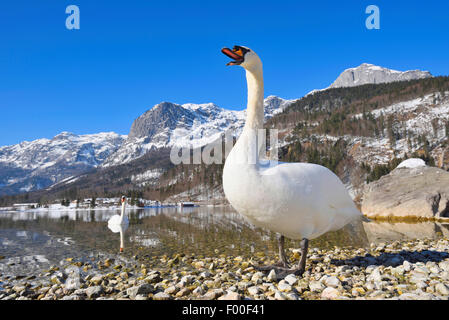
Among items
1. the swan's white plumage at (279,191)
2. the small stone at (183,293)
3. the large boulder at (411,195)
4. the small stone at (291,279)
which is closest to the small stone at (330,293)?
the small stone at (291,279)

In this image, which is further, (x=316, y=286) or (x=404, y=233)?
(x=404, y=233)

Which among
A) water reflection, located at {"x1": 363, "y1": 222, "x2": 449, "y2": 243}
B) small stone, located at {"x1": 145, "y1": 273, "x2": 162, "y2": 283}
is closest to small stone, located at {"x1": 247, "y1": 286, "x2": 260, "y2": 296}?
small stone, located at {"x1": 145, "y1": 273, "x2": 162, "y2": 283}

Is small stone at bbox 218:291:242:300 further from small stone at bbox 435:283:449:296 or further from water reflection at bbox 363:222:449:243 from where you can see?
water reflection at bbox 363:222:449:243

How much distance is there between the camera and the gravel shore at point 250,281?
4641 millimetres

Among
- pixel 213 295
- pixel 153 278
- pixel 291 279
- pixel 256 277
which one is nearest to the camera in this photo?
pixel 213 295

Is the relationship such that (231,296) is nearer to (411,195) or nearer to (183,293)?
(183,293)

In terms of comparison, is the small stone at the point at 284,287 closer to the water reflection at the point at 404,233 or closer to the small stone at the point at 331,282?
the small stone at the point at 331,282

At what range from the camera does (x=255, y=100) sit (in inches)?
242

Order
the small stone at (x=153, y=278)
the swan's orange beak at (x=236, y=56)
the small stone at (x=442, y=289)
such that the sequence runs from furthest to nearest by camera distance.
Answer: the small stone at (x=153, y=278)
the swan's orange beak at (x=236, y=56)
the small stone at (x=442, y=289)

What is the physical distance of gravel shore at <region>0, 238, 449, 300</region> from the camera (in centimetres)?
464

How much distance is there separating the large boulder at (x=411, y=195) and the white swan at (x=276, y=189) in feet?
77.8

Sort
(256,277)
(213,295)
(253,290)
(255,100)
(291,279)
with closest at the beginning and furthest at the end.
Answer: (213,295) < (253,290) < (291,279) < (256,277) < (255,100)

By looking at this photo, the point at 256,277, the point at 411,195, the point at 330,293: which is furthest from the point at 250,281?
the point at 411,195

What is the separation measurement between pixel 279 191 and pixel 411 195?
27037 mm
